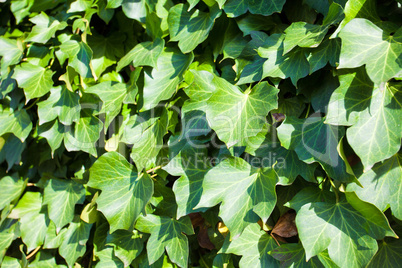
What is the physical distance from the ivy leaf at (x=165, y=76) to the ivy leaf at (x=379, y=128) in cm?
63

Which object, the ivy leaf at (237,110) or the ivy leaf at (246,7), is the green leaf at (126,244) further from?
the ivy leaf at (246,7)

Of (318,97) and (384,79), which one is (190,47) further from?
(384,79)

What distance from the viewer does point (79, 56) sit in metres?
1.42

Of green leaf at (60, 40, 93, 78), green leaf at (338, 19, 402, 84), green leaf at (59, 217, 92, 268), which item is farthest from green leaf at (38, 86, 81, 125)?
green leaf at (338, 19, 402, 84)

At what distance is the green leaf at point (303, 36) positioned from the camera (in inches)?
36.6

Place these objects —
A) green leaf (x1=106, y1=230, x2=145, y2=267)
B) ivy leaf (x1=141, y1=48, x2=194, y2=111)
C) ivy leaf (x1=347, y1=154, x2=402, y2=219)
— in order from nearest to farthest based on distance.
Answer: ivy leaf (x1=347, y1=154, x2=402, y2=219), ivy leaf (x1=141, y1=48, x2=194, y2=111), green leaf (x1=106, y1=230, x2=145, y2=267)

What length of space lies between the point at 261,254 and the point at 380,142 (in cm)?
54

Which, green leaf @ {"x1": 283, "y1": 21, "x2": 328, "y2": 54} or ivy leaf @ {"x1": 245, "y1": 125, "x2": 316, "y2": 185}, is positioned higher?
green leaf @ {"x1": 283, "y1": 21, "x2": 328, "y2": 54}

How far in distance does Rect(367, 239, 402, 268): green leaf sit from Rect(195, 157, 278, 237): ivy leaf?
0.39 meters

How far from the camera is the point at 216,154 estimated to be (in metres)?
1.21

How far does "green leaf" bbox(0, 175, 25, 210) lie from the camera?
69.1 inches

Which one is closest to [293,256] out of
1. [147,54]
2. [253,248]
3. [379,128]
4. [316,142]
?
[253,248]

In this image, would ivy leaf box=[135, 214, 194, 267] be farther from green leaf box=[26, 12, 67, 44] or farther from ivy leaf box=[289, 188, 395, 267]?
green leaf box=[26, 12, 67, 44]

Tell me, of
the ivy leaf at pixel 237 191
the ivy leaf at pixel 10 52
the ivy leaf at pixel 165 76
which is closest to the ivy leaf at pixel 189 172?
the ivy leaf at pixel 237 191
